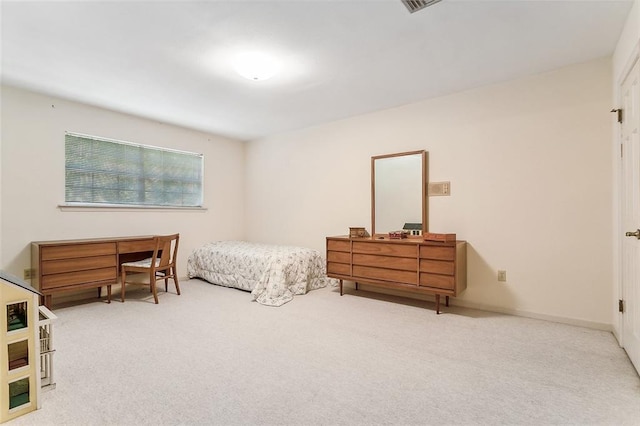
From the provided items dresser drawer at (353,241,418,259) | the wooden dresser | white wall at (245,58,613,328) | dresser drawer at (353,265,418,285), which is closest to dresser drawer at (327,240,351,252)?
the wooden dresser

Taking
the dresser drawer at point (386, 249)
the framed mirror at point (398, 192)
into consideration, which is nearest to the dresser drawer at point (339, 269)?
the dresser drawer at point (386, 249)

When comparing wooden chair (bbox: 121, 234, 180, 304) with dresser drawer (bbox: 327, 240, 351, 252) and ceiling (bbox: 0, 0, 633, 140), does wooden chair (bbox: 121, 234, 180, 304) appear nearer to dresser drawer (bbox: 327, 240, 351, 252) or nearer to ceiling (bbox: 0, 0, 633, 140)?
ceiling (bbox: 0, 0, 633, 140)

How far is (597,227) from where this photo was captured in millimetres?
2777

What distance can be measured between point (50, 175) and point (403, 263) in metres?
4.26

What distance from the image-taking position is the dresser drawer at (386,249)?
3379mm

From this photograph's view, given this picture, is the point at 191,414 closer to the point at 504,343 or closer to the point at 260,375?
the point at 260,375

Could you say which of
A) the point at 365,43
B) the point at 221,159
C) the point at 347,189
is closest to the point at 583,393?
the point at 365,43

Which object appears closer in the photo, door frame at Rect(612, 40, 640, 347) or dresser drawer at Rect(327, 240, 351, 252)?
door frame at Rect(612, 40, 640, 347)

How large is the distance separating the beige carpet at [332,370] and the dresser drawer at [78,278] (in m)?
0.37

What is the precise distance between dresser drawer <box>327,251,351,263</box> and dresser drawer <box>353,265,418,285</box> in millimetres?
147

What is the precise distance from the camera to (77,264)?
3402mm

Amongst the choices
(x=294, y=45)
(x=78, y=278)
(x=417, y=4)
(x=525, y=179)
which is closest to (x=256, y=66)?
(x=294, y=45)

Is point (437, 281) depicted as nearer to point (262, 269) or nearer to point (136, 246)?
point (262, 269)

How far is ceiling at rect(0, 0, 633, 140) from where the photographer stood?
6.84 feet
